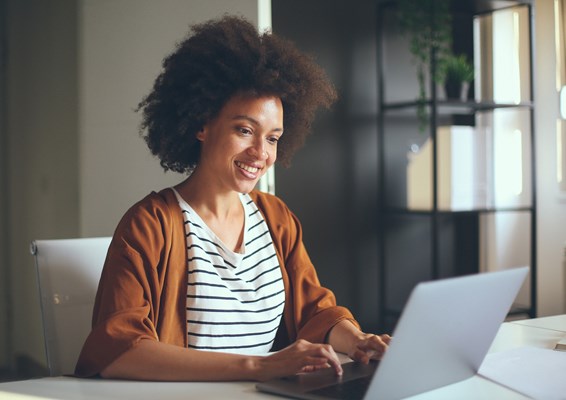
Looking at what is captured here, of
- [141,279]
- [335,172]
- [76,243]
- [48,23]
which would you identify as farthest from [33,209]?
[141,279]

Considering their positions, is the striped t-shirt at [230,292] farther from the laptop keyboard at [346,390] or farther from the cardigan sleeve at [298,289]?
the laptop keyboard at [346,390]

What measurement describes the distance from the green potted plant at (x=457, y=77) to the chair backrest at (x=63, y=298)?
237cm

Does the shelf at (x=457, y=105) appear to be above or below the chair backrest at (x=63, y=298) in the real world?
above

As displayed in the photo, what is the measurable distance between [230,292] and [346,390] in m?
0.54

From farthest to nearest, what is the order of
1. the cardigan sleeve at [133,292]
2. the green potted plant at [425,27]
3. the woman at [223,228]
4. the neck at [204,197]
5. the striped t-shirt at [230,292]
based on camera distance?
the green potted plant at [425,27] → the neck at [204,197] → the striped t-shirt at [230,292] → the woman at [223,228] → the cardigan sleeve at [133,292]

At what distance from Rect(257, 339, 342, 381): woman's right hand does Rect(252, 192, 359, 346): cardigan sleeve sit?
0.36 meters

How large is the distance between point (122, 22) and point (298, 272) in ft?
4.81

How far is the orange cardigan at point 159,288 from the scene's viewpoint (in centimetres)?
133

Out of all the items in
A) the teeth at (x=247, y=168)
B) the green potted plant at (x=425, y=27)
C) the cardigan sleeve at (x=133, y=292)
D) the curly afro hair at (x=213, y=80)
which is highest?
the green potted plant at (x=425, y=27)

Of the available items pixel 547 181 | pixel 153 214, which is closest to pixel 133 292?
pixel 153 214

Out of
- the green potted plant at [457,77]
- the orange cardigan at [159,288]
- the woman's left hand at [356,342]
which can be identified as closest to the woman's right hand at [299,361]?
the woman's left hand at [356,342]

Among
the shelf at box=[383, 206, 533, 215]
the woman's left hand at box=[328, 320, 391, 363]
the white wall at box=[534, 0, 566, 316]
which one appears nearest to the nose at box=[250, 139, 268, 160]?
the woman's left hand at box=[328, 320, 391, 363]

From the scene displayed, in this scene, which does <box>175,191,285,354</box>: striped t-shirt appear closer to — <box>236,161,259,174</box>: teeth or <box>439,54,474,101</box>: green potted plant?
<box>236,161,259,174</box>: teeth

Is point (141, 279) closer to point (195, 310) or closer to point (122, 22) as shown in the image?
point (195, 310)
